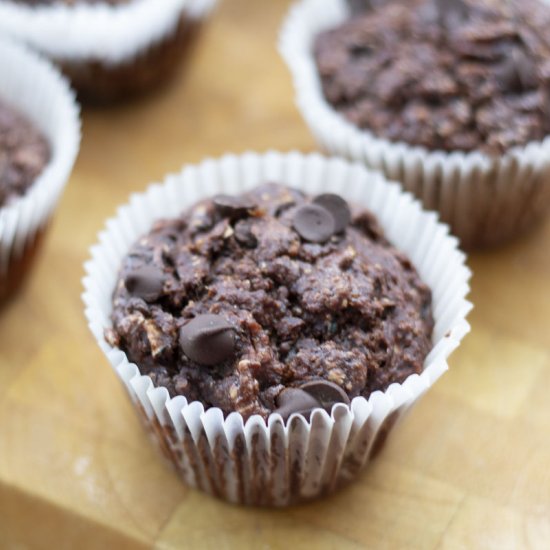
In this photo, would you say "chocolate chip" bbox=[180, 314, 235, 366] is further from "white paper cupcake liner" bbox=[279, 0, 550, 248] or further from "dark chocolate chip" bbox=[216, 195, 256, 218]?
"white paper cupcake liner" bbox=[279, 0, 550, 248]

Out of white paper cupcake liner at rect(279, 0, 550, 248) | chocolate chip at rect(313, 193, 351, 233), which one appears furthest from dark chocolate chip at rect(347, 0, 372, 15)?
chocolate chip at rect(313, 193, 351, 233)

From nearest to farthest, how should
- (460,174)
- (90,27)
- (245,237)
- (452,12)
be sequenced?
(245,237)
(460,174)
(452,12)
(90,27)

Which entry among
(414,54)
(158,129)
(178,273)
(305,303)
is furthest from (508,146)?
(158,129)

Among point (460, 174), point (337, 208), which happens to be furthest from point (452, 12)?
point (337, 208)

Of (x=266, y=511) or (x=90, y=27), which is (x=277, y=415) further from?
(x=90, y=27)

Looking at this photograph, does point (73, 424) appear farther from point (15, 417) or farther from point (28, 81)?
point (28, 81)
